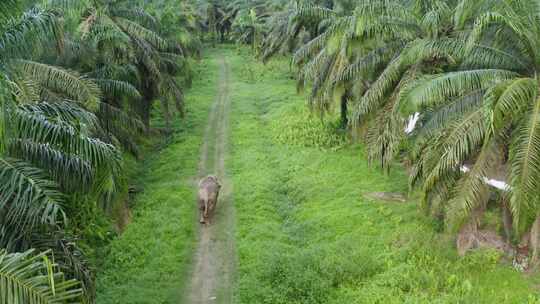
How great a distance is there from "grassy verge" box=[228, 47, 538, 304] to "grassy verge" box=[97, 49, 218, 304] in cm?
151

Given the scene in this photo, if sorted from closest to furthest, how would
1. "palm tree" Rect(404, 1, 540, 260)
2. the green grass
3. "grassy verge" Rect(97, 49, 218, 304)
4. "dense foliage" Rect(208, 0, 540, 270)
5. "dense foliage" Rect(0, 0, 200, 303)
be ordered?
"dense foliage" Rect(0, 0, 200, 303)
"palm tree" Rect(404, 1, 540, 260)
"dense foliage" Rect(208, 0, 540, 270)
the green grass
"grassy verge" Rect(97, 49, 218, 304)

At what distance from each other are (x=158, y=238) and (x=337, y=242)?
190 inches

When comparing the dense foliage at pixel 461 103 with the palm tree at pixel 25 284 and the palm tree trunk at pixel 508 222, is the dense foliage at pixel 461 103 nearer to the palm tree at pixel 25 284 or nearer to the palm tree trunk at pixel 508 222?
the palm tree trunk at pixel 508 222

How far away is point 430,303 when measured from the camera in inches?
422

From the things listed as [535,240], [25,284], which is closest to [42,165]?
[25,284]

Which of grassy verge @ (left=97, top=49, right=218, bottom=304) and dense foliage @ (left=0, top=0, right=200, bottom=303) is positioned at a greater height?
dense foliage @ (left=0, top=0, right=200, bottom=303)

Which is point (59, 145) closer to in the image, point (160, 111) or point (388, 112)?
point (388, 112)

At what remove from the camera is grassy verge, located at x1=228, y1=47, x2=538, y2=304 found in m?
11.5

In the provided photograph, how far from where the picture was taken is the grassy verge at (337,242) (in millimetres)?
11523

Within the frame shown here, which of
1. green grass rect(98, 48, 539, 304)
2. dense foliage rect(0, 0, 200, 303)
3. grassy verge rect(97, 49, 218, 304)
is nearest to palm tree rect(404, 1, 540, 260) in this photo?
green grass rect(98, 48, 539, 304)

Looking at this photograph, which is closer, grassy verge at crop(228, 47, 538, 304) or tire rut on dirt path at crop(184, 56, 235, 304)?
grassy verge at crop(228, 47, 538, 304)

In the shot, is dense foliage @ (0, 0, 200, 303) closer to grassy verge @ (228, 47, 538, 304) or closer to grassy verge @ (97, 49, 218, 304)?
grassy verge @ (97, 49, 218, 304)

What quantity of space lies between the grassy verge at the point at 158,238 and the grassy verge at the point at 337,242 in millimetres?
1512

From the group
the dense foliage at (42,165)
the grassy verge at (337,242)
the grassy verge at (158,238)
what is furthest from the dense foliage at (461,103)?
the dense foliage at (42,165)
